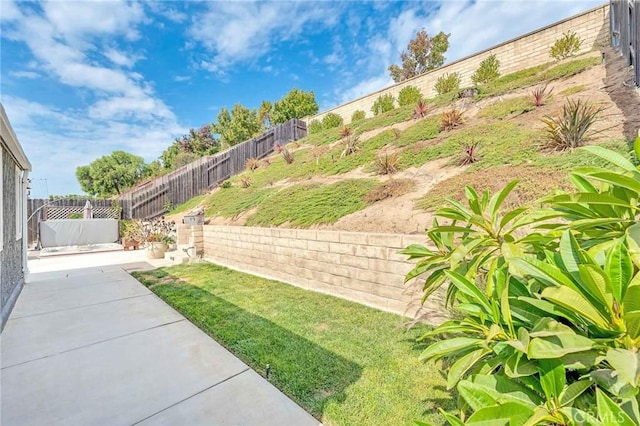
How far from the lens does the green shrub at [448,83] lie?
10.3m

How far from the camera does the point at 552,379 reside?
83 centimetres

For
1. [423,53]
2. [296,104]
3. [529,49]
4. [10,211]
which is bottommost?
[10,211]

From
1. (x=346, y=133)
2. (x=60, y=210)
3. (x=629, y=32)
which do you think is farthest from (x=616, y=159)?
(x=60, y=210)

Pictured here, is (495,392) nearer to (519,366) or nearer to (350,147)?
(519,366)

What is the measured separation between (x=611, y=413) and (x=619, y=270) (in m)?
0.40

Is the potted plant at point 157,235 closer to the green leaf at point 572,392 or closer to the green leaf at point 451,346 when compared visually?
the green leaf at point 451,346

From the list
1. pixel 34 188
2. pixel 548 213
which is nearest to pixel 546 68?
pixel 548 213

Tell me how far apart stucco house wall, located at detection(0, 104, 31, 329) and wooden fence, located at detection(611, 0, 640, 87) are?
8.49 meters

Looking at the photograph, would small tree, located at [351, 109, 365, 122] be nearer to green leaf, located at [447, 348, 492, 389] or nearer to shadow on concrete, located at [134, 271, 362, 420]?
shadow on concrete, located at [134, 271, 362, 420]

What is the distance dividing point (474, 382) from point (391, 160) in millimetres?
5395

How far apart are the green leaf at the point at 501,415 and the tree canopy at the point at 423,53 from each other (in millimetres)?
22234

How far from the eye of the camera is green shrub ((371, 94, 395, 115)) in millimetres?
12126

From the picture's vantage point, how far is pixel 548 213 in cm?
133

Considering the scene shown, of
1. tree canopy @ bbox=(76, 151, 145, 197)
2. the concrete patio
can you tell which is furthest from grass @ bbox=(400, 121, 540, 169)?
tree canopy @ bbox=(76, 151, 145, 197)
